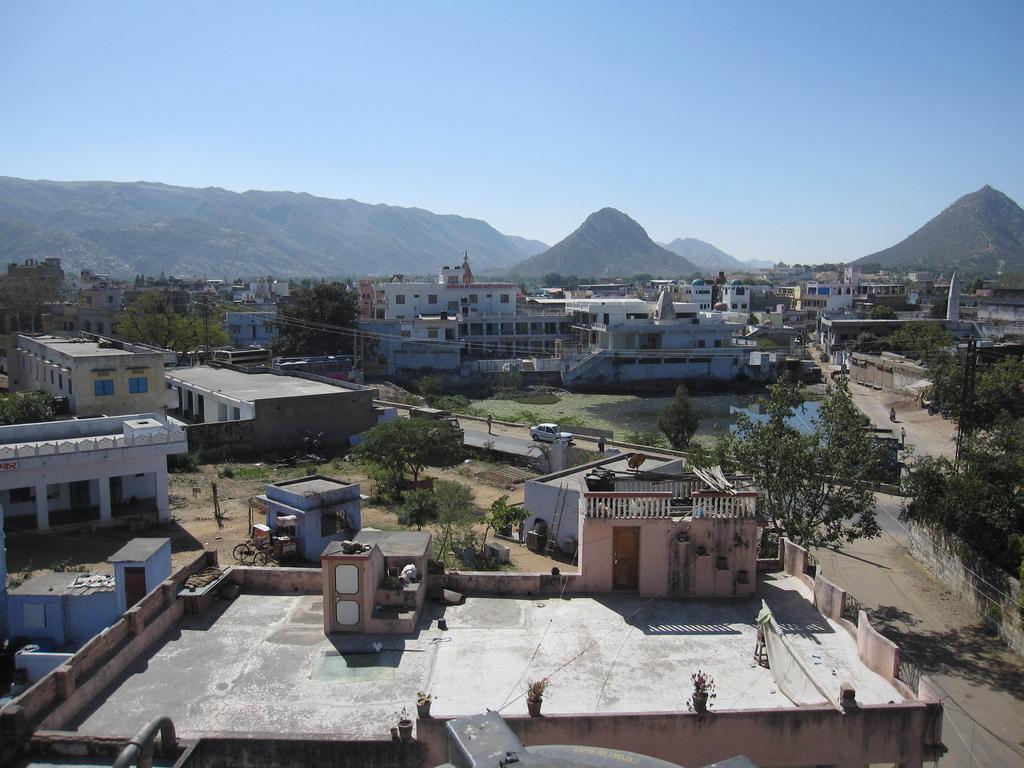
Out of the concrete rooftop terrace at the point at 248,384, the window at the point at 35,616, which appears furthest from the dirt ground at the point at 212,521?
the window at the point at 35,616

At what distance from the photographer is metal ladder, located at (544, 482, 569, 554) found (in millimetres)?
19516

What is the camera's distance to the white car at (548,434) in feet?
110

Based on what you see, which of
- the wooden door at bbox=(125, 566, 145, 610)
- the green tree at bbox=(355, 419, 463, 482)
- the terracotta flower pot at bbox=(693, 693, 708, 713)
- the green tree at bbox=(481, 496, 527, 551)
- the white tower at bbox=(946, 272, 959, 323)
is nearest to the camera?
the terracotta flower pot at bbox=(693, 693, 708, 713)

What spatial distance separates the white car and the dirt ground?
388 cm

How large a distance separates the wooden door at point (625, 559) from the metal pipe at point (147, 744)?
6168mm

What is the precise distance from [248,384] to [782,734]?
32.5m

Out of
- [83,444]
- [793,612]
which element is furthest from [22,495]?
[793,612]

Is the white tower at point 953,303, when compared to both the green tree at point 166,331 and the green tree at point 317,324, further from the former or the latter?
the green tree at point 166,331

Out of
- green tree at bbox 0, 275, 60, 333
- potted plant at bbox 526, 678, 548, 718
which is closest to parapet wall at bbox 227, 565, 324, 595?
potted plant at bbox 526, 678, 548, 718

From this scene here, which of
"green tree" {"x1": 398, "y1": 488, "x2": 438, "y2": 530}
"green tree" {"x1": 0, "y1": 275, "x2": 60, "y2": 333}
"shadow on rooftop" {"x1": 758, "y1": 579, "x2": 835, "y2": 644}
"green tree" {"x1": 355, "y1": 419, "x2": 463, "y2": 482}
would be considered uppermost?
"green tree" {"x1": 0, "y1": 275, "x2": 60, "y2": 333}

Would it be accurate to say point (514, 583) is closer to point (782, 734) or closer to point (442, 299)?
point (782, 734)

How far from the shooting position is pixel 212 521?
21984 millimetres

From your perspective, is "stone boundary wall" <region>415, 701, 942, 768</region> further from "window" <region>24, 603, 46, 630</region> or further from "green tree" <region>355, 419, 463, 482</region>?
"green tree" <region>355, 419, 463, 482</region>

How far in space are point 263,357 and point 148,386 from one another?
19.5 meters
